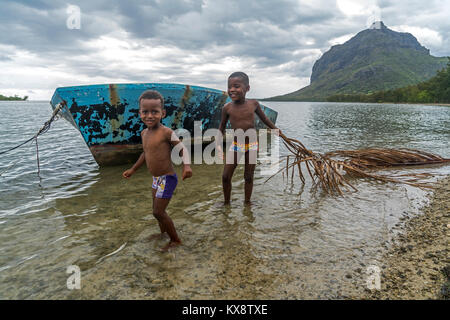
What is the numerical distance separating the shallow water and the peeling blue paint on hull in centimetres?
146

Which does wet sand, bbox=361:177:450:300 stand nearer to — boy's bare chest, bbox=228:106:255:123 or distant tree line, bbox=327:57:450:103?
boy's bare chest, bbox=228:106:255:123

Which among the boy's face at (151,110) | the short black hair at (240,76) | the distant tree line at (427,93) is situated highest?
the distant tree line at (427,93)

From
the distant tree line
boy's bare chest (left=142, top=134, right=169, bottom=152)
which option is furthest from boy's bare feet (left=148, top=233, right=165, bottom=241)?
the distant tree line

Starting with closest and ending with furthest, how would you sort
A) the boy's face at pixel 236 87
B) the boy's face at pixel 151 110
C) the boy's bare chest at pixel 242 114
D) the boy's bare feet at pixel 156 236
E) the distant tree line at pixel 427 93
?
the boy's face at pixel 151 110 → the boy's bare feet at pixel 156 236 → the boy's face at pixel 236 87 → the boy's bare chest at pixel 242 114 → the distant tree line at pixel 427 93

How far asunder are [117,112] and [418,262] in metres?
6.29

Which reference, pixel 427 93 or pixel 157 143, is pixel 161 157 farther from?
pixel 427 93

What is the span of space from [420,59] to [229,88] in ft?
702

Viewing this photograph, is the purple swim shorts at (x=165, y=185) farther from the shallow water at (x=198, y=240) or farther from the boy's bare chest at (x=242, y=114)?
the boy's bare chest at (x=242, y=114)

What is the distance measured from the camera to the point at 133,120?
650 centimetres

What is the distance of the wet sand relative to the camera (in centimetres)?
191

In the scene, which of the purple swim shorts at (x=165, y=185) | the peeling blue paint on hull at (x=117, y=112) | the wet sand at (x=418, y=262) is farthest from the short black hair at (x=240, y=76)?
the peeling blue paint on hull at (x=117, y=112)

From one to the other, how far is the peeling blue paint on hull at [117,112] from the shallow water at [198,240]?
146 cm

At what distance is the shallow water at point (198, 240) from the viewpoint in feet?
6.84

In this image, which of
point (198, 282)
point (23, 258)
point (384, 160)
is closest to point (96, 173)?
point (23, 258)
